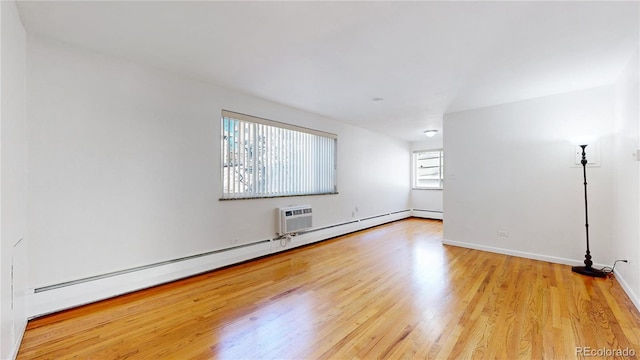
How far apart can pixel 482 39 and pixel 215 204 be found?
3.38m

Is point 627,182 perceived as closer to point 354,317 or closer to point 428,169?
point 354,317

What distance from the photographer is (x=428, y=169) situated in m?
7.97

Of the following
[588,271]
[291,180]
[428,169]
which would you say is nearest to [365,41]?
[291,180]

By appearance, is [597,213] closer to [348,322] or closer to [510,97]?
[510,97]

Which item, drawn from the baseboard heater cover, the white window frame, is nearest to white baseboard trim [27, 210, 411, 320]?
the baseboard heater cover

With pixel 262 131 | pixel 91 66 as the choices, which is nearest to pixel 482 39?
pixel 262 131

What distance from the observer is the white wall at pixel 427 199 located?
759 centimetres

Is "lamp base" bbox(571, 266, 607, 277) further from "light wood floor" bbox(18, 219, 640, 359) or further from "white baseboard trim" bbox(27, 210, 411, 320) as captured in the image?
"white baseboard trim" bbox(27, 210, 411, 320)

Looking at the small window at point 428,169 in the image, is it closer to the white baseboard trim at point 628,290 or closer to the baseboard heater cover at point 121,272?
the white baseboard trim at point 628,290

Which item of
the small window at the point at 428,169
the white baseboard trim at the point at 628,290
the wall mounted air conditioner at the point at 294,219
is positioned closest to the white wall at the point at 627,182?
the white baseboard trim at the point at 628,290

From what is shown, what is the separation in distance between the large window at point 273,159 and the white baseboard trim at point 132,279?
798 millimetres

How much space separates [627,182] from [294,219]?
3.99 m

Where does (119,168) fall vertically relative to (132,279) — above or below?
above

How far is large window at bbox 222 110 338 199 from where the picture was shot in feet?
12.1
